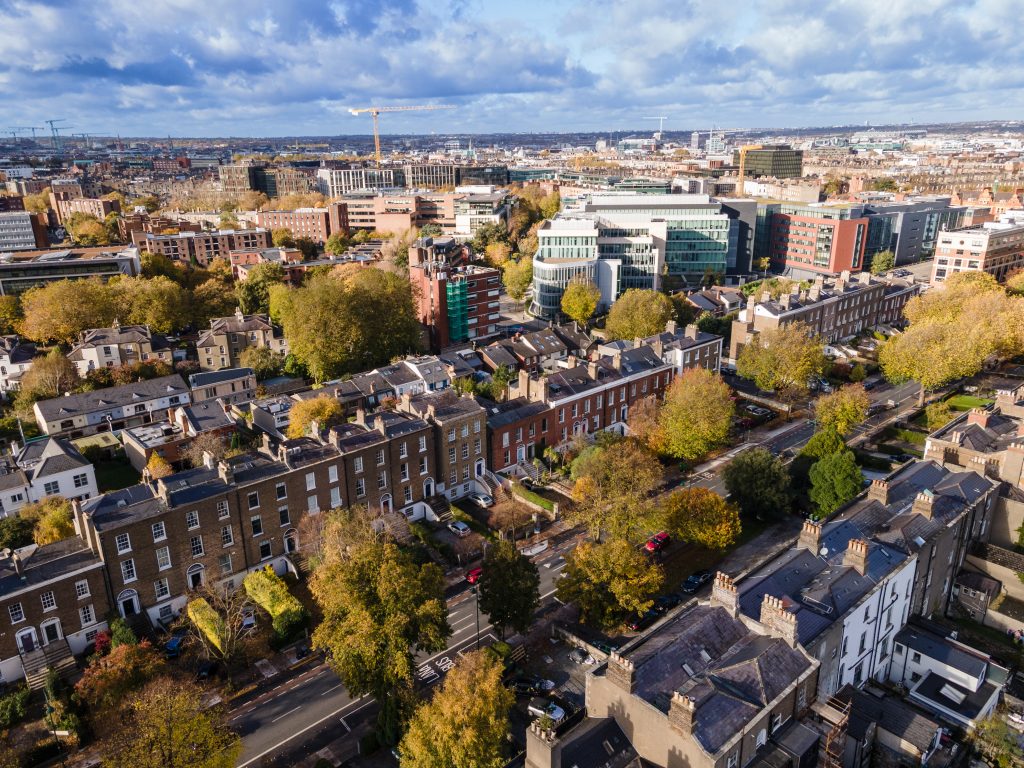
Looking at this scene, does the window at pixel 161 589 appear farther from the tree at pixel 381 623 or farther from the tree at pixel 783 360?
the tree at pixel 783 360

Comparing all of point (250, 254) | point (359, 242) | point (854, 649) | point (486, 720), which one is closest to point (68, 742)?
point (486, 720)

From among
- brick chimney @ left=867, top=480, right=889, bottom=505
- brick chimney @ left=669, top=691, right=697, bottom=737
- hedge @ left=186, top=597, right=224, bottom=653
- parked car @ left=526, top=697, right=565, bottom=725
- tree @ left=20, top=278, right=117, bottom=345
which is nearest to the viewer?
brick chimney @ left=669, top=691, right=697, bottom=737

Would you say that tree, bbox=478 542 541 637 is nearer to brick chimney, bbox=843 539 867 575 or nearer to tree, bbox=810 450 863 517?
brick chimney, bbox=843 539 867 575

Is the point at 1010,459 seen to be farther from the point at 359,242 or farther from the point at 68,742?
the point at 359,242

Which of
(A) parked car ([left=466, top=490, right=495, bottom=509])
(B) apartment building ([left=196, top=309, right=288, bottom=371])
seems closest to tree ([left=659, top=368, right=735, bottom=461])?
(A) parked car ([left=466, top=490, right=495, bottom=509])

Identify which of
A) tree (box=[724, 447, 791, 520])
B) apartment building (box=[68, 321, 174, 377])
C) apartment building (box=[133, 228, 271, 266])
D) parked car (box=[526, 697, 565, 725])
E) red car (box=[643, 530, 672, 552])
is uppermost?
apartment building (box=[133, 228, 271, 266])

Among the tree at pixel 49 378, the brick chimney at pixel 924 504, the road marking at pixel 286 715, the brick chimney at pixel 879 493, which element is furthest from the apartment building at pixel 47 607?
the brick chimney at pixel 924 504

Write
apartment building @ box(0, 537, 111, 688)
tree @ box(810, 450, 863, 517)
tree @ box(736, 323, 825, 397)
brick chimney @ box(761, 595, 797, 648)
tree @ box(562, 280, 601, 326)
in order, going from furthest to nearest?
1. tree @ box(562, 280, 601, 326)
2. tree @ box(736, 323, 825, 397)
3. tree @ box(810, 450, 863, 517)
4. apartment building @ box(0, 537, 111, 688)
5. brick chimney @ box(761, 595, 797, 648)
